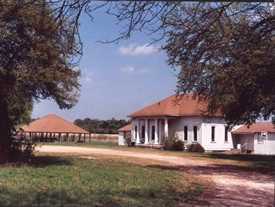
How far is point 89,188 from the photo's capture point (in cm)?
1780

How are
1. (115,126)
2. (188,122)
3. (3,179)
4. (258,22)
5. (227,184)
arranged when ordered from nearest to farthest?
(3,179)
(258,22)
(227,184)
(188,122)
(115,126)

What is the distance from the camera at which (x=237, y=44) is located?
1947 centimetres

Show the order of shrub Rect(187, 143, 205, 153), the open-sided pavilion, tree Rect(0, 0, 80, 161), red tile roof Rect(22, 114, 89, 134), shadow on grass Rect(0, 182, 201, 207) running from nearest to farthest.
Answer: shadow on grass Rect(0, 182, 201, 207) < tree Rect(0, 0, 80, 161) < shrub Rect(187, 143, 205, 153) < the open-sided pavilion < red tile roof Rect(22, 114, 89, 134)

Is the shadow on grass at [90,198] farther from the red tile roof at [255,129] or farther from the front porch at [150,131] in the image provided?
the red tile roof at [255,129]

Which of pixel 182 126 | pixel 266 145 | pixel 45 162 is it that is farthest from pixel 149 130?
pixel 45 162

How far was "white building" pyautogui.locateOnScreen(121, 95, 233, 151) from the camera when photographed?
67438 millimetres

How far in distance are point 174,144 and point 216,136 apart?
6.27m

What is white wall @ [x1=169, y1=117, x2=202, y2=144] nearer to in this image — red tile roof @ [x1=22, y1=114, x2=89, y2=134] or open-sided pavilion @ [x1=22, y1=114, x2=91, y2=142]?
open-sided pavilion @ [x1=22, y1=114, x2=91, y2=142]

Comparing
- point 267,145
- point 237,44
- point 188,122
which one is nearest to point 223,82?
point 237,44

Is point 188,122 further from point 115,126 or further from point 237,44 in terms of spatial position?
point 115,126

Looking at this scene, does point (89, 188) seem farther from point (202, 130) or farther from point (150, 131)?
point (150, 131)

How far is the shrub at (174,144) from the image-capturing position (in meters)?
63.8

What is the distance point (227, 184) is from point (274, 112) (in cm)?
1994

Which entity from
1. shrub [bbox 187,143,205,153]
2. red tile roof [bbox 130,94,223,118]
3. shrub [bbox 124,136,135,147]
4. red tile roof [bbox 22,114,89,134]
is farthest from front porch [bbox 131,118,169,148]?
red tile roof [bbox 22,114,89,134]
